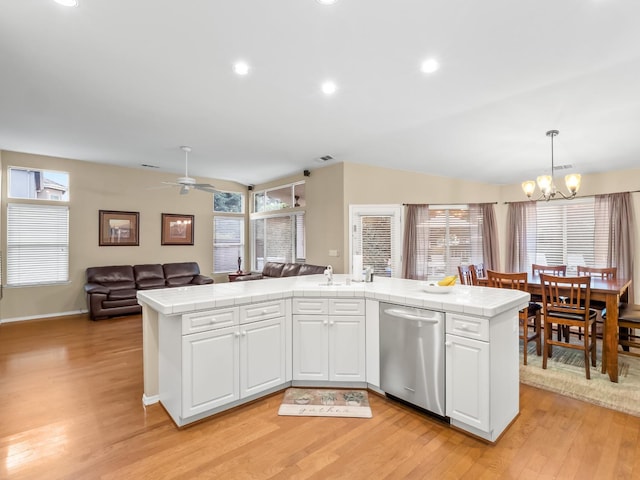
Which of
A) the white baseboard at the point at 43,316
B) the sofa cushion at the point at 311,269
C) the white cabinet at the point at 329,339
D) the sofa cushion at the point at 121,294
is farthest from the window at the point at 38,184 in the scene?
the white cabinet at the point at 329,339

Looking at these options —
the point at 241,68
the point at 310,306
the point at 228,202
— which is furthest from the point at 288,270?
the point at 241,68

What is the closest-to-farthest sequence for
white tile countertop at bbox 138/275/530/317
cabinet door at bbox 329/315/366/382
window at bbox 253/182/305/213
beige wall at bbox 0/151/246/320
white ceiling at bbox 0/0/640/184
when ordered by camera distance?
1. white ceiling at bbox 0/0/640/184
2. white tile countertop at bbox 138/275/530/317
3. cabinet door at bbox 329/315/366/382
4. beige wall at bbox 0/151/246/320
5. window at bbox 253/182/305/213

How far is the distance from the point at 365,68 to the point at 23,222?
6288 mm

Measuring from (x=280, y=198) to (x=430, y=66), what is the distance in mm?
5075

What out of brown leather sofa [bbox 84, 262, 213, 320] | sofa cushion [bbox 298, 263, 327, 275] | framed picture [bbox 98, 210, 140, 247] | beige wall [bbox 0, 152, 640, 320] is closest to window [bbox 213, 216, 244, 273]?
brown leather sofa [bbox 84, 262, 213, 320]

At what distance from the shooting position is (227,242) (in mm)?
7953

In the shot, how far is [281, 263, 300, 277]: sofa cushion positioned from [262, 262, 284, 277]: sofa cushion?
5.6 inches

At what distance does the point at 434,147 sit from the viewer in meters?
4.70

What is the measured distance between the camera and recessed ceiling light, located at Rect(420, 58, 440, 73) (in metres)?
2.52

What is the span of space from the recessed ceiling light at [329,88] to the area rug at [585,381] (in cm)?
333

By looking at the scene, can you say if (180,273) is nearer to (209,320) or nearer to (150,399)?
(150,399)

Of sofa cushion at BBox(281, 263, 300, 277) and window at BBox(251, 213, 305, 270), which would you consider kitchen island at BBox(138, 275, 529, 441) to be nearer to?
sofa cushion at BBox(281, 263, 300, 277)

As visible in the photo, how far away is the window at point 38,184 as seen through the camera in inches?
217

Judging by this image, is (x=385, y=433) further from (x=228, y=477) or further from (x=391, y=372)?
(x=228, y=477)
